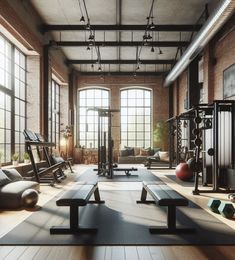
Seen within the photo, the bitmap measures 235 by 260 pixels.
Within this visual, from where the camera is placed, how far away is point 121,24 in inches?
399

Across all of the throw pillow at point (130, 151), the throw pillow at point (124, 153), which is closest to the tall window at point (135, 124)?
the throw pillow at point (130, 151)

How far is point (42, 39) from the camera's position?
34.4 feet

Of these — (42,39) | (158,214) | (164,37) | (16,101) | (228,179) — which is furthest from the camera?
(164,37)

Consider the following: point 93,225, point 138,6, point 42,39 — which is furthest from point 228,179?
point 42,39

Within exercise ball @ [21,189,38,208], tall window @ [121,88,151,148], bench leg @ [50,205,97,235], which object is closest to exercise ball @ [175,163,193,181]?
exercise ball @ [21,189,38,208]

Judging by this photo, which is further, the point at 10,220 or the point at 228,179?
the point at 228,179

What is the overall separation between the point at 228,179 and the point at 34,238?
4.33m

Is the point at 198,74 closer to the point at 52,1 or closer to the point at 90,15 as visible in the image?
the point at 90,15

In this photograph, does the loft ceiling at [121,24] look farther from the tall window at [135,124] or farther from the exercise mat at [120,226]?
the exercise mat at [120,226]

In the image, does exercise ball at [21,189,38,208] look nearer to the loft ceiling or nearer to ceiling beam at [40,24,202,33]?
the loft ceiling

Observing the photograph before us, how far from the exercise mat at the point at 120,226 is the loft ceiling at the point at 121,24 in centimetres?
575

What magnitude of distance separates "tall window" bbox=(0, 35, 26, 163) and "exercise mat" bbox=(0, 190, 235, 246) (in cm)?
370

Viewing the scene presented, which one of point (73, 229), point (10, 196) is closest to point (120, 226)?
point (73, 229)

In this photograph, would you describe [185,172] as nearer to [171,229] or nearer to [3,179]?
[3,179]
